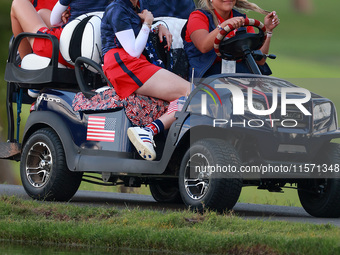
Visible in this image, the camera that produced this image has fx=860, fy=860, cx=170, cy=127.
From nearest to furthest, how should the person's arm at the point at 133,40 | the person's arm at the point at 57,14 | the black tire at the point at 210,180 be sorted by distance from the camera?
the black tire at the point at 210,180
the person's arm at the point at 133,40
the person's arm at the point at 57,14

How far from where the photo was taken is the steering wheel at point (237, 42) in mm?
7400

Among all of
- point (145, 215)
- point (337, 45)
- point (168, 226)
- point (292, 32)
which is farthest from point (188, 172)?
point (292, 32)

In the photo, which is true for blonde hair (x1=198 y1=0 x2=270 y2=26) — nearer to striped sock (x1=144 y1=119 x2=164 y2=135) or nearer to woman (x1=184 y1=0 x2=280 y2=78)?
woman (x1=184 y1=0 x2=280 y2=78)

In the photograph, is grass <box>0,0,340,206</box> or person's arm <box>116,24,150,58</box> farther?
grass <box>0,0,340,206</box>

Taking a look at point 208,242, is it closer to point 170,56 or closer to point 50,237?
point 50,237

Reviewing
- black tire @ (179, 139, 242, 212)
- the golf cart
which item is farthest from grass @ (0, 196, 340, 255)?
the golf cart

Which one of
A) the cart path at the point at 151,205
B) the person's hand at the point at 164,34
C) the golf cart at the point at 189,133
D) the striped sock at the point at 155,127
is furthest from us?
the person's hand at the point at 164,34

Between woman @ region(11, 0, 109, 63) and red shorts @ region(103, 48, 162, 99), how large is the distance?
3.49 ft

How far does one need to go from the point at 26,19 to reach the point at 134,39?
1783 millimetres

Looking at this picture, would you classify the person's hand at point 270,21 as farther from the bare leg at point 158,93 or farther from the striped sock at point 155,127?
the striped sock at point 155,127

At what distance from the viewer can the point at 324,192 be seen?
7227 millimetres

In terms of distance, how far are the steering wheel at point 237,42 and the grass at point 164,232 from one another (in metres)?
1.78

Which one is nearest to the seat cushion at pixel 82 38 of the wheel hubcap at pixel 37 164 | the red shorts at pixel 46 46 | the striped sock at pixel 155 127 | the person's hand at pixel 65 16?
the red shorts at pixel 46 46

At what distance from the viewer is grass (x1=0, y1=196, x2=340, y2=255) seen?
5109 millimetres
